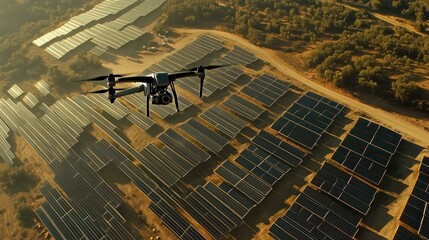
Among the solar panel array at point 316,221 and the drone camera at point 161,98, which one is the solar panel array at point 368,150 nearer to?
the solar panel array at point 316,221

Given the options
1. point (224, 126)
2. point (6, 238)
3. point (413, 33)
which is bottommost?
point (6, 238)

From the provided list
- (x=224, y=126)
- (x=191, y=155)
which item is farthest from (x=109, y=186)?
(x=224, y=126)

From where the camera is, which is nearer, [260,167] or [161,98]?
[161,98]

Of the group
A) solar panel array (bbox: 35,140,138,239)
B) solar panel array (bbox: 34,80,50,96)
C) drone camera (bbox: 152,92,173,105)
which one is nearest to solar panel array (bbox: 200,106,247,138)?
solar panel array (bbox: 35,140,138,239)

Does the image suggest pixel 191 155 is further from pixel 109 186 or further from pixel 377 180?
pixel 377 180

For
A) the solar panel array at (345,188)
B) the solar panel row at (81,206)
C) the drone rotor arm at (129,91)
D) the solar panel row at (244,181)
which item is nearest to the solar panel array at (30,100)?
the solar panel row at (81,206)

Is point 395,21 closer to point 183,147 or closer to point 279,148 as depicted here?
point 279,148

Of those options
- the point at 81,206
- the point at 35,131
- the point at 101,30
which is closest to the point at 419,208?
the point at 81,206
